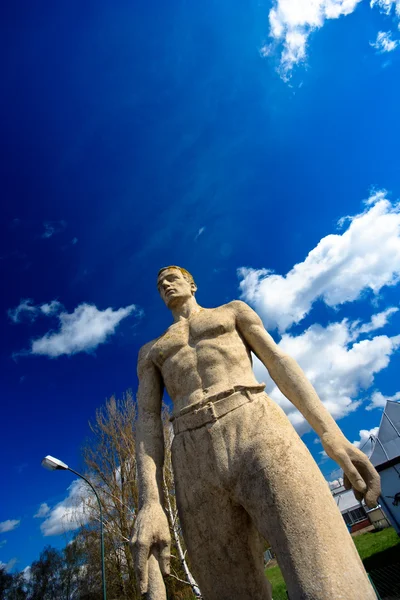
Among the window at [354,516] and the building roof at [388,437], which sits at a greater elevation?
the building roof at [388,437]

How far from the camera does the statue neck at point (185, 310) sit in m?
3.86

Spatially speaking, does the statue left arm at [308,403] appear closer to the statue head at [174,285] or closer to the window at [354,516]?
the statue head at [174,285]

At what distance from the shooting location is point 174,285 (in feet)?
13.3

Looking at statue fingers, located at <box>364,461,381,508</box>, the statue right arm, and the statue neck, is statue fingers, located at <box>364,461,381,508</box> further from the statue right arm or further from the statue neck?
the statue neck

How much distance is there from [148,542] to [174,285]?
2.44 metres

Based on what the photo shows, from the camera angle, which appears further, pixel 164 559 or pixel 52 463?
pixel 52 463

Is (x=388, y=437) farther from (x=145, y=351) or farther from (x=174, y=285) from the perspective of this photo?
(x=145, y=351)

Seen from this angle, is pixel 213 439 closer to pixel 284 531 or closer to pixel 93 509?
pixel 284 531

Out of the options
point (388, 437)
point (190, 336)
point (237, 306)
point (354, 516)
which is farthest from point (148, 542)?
point (354, 516)

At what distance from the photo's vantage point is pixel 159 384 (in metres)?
3.53

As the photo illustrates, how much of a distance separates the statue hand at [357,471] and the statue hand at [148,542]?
1.27 metres

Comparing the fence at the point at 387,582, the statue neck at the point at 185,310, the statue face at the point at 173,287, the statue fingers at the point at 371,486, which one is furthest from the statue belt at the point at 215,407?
the fence at the point at 387,582

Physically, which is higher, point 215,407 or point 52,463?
point 52,463

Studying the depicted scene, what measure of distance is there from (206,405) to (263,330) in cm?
104
